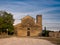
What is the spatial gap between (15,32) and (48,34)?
15043mm

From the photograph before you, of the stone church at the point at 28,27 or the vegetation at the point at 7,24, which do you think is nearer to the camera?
the vegetation at the point at 7,24

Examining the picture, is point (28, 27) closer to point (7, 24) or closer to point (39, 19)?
point (39, 19)

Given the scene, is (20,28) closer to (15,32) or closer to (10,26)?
(15,32)

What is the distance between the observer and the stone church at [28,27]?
76.4 meters

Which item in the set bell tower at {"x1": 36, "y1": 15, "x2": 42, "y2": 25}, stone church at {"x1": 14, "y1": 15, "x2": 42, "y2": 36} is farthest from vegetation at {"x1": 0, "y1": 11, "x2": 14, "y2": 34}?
bell tower at {"x1": 36, "y1": 15, "x2": 42, "y2": 25}

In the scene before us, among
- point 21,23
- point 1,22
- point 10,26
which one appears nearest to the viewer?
point 1,22

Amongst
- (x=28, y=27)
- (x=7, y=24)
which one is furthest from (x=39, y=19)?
(x=7, y=24)

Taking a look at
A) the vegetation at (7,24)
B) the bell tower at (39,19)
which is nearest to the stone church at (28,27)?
the bell tower at (39,19)

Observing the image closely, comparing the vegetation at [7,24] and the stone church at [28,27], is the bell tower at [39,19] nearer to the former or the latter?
the stone church at [28,27]

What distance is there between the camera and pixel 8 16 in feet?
230

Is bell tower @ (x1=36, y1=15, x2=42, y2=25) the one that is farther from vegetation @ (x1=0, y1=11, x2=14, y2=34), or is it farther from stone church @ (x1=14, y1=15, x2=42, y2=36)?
vegetation @ (x1=0, y1=11, x2=14, y2=34)

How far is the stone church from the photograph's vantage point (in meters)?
76.4

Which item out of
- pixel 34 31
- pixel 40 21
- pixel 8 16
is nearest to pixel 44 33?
pixel 34 31

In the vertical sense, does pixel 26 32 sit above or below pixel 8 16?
below
